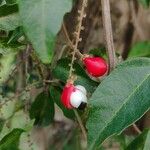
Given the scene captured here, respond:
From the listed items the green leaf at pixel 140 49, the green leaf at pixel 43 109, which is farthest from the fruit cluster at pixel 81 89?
the green leaf at pixel 140 49

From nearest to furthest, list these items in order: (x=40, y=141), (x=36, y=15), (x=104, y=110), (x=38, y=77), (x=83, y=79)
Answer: (x=36, y=15) → (x=104, y=110) → (x=83, y=79) → (x=38, y=77) → (x=40, y=141)

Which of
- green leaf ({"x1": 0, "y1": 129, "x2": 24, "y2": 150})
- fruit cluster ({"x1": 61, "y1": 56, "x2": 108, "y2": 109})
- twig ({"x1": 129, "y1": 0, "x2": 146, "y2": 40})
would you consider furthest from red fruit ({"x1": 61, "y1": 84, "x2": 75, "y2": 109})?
twig ({"x1": 129, "y1": 0, "x2": 146, "y2": 40})

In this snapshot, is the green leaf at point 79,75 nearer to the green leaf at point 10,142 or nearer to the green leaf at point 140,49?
the green leaf at point 10,142

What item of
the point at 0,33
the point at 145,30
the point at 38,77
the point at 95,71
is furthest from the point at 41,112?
the point at 145,30

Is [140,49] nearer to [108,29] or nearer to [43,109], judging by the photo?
[43,109]

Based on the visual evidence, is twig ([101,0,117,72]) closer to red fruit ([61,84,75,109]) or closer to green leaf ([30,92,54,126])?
red fruit ([61,84,75,109])

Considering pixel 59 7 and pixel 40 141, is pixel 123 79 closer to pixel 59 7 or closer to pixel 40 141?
pixel 59 7
